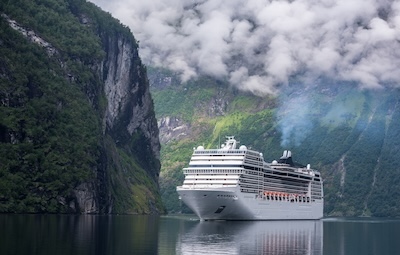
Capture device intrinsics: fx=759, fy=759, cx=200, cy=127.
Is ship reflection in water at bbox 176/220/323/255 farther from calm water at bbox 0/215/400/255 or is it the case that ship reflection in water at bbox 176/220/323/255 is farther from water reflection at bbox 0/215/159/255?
water reflection at bbox 0/215/159/255

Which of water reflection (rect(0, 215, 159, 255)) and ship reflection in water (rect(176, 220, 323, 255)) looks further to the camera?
ship reflection in water (rect(176, 220, 323, 255))

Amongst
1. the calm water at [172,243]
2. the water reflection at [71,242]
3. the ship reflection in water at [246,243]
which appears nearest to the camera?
the water reflection at [71,242]

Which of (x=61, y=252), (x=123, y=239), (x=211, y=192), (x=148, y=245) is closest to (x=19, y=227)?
(x=123, y=239)

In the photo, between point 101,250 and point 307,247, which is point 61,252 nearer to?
point 101,250

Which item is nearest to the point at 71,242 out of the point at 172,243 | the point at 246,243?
the point at 172,243

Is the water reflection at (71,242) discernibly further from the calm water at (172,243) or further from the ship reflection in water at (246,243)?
the ship reflection in water at (246,243)

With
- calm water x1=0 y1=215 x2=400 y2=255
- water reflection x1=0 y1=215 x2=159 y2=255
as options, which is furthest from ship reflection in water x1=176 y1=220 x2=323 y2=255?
water reflection x1=0 y1=215 x2=159 y2=255

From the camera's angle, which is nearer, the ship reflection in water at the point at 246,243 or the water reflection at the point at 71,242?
the water reflection at the point at 71,242

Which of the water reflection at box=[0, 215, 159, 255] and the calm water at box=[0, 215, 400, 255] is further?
the calm water at box=[0, 215, 400, 255]

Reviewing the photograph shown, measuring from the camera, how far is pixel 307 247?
385ft

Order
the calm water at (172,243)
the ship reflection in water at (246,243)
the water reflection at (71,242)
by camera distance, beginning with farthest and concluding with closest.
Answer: the ship reflection in water at (246,243) → the calm water at (172,243) → the water reflection at (71,242)

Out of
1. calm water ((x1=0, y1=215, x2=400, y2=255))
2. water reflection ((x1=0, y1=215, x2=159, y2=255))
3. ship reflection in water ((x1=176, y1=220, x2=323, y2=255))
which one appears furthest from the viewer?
ship reflection in water ((x1=176, y1=220, x2=323, y2=255))

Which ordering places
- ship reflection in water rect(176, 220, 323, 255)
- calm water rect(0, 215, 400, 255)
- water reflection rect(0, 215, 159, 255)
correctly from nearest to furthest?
water reflection rect(0, 215, 159, 255)
calm water rect(0, 215, 400, 255)
ship reflection in water rect(176, 220, 323, 255)

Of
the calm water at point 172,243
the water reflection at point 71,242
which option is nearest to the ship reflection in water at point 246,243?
the calm water at point 172,243
